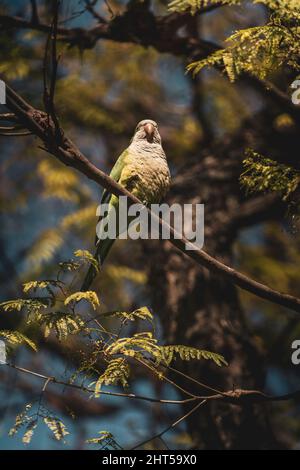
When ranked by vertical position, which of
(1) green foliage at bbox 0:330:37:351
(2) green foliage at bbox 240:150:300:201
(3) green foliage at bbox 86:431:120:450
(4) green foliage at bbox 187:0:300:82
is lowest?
(3) green foliage at bbox 86:431:120:450

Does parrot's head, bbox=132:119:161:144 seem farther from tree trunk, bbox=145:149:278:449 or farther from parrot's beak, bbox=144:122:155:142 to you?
tree trunk, bbox=145:149:278:449

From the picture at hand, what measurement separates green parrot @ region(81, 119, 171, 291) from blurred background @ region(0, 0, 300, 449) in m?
0.58

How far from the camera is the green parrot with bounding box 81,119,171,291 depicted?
3.20 m

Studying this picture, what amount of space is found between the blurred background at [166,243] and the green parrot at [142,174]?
58cm

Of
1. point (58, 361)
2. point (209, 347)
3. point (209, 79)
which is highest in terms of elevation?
point (209, 79)

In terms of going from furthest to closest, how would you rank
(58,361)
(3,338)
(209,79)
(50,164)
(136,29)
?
(209,79) → (50,164) → (58,361) → (136,29) → (3,338)

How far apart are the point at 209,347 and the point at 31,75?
104 inches

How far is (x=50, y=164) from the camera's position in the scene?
5652mm

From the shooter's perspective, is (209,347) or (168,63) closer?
(209,347)

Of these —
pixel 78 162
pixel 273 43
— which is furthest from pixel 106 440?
pixel 273 43

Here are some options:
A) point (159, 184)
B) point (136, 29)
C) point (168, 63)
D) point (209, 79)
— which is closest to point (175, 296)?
point (159, 184)

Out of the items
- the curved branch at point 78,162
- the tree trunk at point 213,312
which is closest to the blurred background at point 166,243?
the tree trunk at point 213,312

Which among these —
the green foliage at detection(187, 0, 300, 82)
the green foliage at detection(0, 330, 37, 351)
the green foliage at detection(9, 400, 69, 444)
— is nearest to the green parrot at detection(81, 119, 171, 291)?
the green foliage at detection(187, 0, 300, 82)
